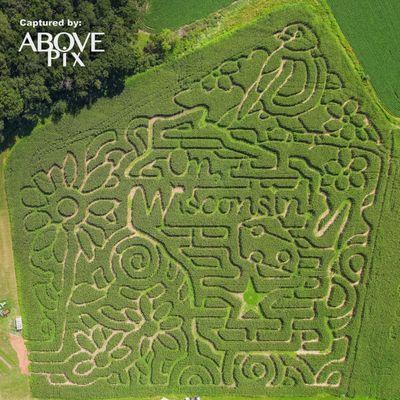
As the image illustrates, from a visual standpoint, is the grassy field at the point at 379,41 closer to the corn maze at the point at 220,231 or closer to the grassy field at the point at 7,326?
the corn maze at the point at 220,231

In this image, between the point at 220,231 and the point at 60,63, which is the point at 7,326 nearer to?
the point at 220,231

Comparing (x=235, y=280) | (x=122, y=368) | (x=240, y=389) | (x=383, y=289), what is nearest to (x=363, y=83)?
(x=383, y=289)

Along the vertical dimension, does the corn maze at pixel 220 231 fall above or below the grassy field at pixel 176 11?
below

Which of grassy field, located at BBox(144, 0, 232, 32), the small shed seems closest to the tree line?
grassy field, located at BBox(144, 0, 232, 32)

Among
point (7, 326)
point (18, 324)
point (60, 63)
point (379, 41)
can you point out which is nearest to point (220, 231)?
point (60, 63)

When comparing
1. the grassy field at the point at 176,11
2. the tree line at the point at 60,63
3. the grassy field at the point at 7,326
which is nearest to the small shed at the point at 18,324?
the grassy field at the point at 7,326

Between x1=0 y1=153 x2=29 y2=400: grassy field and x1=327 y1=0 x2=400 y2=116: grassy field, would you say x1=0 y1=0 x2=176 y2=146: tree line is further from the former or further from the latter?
x1=327 y1=0 x2=400 y2=116: grassy field

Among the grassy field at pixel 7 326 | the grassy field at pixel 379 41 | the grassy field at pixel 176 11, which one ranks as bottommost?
the grassy field at pixel 7 326
